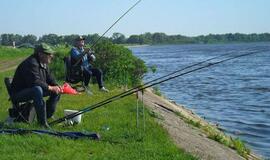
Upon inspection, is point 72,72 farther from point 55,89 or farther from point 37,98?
point 37,98

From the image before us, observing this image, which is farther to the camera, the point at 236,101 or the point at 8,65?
the point at 8,65

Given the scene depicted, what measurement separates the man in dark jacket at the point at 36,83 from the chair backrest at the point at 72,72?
4650 millimetres

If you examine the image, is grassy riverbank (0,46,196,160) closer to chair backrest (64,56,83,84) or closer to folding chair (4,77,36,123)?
folding chair (4,77,36,123)

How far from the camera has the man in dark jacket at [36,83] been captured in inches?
322

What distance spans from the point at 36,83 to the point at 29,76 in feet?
0.50

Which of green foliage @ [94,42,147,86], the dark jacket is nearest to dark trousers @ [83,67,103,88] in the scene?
green foliage @ [94,42,147,86]

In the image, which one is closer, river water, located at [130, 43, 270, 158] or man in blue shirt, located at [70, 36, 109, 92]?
man in blue shirt, located at [70, 36, 109, 92]

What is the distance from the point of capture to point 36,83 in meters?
8.27

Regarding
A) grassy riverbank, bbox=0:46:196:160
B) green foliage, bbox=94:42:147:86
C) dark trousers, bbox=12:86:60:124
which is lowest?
green foliage, bbox=94:42:147:86

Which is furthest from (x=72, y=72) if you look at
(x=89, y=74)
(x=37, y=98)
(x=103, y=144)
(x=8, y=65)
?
(x=8, y=65)

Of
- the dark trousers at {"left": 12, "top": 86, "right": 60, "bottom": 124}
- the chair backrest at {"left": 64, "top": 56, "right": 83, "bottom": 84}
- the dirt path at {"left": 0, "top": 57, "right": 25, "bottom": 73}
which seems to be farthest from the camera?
the dirt path at {"left": 0, "top": 57, "right": 25, "bottom": 73}

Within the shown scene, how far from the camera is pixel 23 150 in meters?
6.88

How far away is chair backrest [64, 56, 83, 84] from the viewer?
523 inches

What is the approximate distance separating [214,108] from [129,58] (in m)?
3.49
